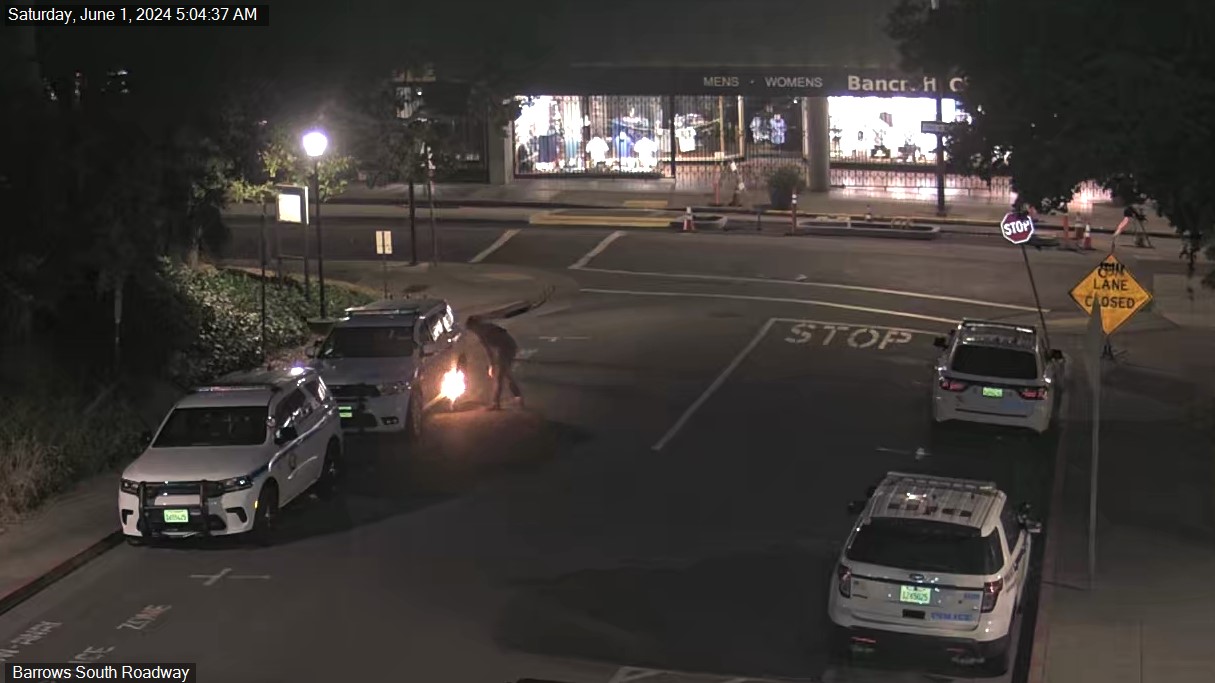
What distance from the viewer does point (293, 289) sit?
32156mm

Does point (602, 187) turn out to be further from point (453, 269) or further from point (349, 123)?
point (349, 123)

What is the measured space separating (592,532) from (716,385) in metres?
8.30

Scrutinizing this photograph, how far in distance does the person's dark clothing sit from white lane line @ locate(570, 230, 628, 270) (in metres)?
14.3

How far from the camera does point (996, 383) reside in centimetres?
2148

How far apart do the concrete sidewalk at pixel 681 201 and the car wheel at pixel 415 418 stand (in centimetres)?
2514

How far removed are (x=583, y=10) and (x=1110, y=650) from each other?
39.4 m

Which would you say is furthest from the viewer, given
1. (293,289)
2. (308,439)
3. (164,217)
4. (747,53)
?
(747,53)

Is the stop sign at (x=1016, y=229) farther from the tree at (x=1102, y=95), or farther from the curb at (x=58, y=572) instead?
the curb at (x=58, y=572)

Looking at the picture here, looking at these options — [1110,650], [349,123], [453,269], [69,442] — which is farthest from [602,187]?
[1110,650]

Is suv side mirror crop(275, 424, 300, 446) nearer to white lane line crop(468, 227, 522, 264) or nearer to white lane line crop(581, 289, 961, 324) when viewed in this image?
white lane line crop(581, 289, 961, 324)

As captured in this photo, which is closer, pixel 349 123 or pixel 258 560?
pixel 258 560

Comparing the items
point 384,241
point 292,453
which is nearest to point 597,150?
point 384,241

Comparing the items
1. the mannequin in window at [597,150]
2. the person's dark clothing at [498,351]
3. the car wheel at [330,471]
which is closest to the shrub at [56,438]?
the car wheel at [330,471]

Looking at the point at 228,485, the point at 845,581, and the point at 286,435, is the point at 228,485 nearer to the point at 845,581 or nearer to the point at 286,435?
the point at 286,435
